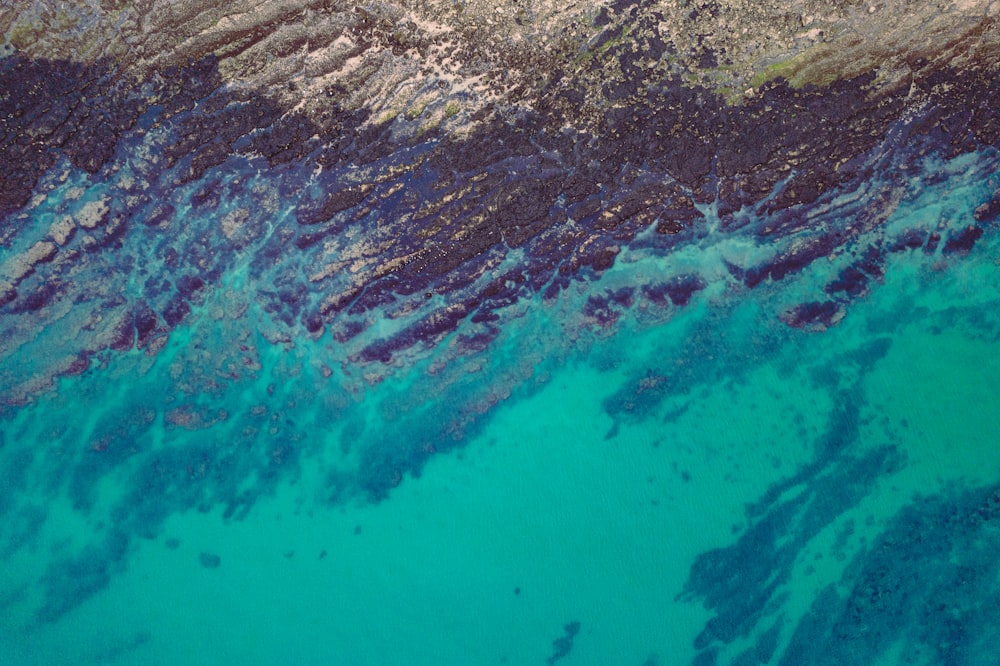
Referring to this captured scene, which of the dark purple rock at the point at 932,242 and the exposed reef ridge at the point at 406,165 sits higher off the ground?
the exposed reef ridge at the point at 406,165

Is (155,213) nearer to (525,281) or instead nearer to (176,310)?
(176,310)

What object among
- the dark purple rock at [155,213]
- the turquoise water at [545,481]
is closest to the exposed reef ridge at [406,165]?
the dark purple rock at [155,213]

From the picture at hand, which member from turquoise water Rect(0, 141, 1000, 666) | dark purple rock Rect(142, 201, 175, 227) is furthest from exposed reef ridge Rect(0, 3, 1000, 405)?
turquoise water Rect(0, 141, 1000, 666)

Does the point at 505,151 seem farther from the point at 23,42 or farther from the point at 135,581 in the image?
the point at 135,581

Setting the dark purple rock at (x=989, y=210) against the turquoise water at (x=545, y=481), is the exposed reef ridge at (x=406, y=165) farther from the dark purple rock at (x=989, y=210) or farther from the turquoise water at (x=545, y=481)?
the turquoise water at (x=545, y=481)

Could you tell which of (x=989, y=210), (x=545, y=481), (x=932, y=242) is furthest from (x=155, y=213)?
(x=989, y=210)

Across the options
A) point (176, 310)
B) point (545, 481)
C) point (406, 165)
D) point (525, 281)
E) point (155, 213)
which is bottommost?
point (545, 481)

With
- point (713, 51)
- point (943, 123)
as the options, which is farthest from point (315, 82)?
point (943, 123)

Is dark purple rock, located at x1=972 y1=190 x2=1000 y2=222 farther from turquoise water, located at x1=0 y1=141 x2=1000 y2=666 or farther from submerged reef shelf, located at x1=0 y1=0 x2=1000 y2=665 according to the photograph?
turquoise water, located at x1=0 y1=141 x2=1000 y2=666
